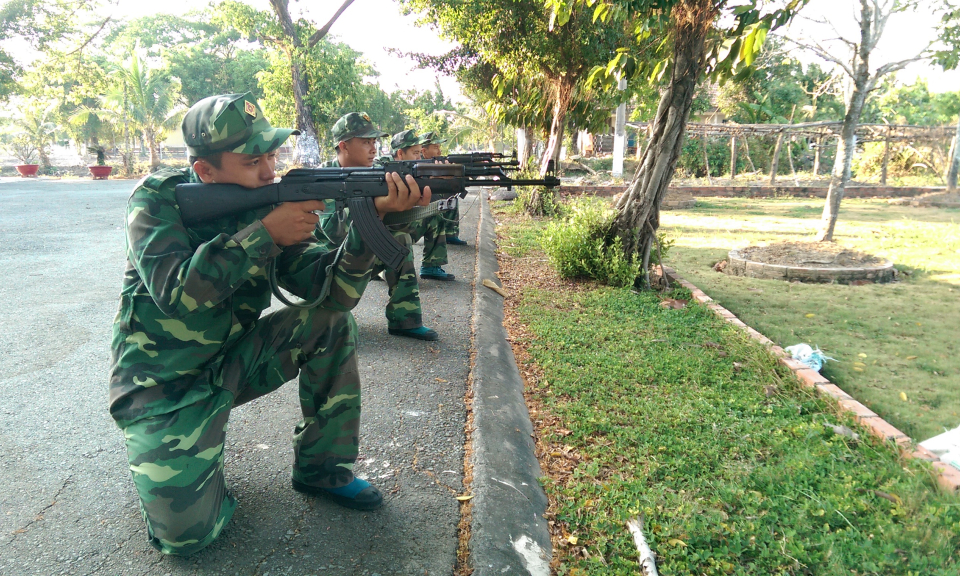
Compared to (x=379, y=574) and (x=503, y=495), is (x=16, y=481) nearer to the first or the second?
(x=379, y=574)

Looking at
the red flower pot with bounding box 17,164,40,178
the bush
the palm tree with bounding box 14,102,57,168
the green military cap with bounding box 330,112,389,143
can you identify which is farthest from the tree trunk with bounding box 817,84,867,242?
the palm tree with bounding box 14,102,57,168

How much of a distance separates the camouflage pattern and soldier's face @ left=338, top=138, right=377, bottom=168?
2.16 meters

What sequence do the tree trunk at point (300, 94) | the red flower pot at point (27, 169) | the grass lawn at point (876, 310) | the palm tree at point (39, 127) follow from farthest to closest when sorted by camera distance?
1. the palm tree at point (39, 127)
2. the red flower pot at point (27, 169)
3. the tree trunk at point (300, 94)
4. the grass lawn at point (876, 310)

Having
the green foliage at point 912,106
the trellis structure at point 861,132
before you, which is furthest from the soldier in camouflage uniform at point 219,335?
the green foliage at point 912,106

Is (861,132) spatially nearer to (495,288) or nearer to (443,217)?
(495,288)

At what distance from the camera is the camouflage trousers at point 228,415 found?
6.56 ft

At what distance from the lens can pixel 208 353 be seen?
225cm

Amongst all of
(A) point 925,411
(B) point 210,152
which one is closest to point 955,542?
(A) point 925,411

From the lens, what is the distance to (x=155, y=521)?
2006 millimetres

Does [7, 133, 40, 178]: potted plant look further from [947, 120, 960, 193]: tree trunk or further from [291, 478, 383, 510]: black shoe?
[947, 120, 960, 193]: tree trunk

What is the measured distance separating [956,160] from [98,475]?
20.1 m

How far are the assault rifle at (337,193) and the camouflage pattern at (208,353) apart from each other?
0.22ft

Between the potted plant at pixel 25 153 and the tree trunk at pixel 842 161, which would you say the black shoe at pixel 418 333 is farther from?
the potted plant at pixel 25 153

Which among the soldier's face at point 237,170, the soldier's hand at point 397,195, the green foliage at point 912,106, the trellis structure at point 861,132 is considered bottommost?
the soldier's hand at point 397,195
